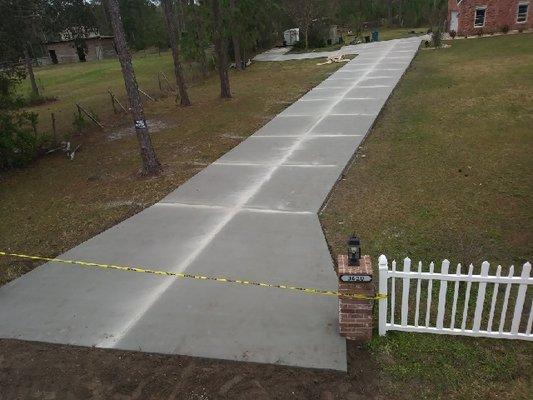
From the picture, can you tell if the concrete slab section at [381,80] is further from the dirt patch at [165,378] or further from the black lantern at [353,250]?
the dirt patch at [165,378]

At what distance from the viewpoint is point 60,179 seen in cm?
1328

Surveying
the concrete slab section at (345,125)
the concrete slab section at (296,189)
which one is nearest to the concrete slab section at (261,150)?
the concrete slab section at (296,189)

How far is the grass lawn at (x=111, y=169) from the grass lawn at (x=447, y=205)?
16.4ft

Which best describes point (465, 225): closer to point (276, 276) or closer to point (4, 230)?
point (276, 276)

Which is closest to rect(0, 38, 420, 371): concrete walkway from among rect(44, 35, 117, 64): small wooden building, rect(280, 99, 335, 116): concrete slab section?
rect(280, 99, 335, 116): concrete slab section

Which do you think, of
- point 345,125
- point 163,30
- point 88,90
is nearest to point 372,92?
point 345,125

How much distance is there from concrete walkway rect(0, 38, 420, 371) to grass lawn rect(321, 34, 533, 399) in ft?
2.62

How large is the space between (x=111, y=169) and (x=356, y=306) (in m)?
10.6

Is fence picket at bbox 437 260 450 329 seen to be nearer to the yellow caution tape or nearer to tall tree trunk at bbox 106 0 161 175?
the yellow caution tape

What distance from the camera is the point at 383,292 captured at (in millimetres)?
5375

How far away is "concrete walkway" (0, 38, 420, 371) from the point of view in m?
5.73

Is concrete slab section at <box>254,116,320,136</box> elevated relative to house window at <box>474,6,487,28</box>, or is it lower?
lower

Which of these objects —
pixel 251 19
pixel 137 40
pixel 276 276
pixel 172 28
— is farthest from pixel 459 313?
pixel 137 40

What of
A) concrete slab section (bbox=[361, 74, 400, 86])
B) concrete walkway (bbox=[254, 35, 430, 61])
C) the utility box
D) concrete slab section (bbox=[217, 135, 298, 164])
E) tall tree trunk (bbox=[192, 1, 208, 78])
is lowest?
concrete slab section (bbox=[217, 135, 298, 164])
